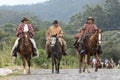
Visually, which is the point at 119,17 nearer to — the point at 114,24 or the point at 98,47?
the point at 114,24

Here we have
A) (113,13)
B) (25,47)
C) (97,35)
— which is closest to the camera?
(25,47)

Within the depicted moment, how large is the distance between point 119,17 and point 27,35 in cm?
12914

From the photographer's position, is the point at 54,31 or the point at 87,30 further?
the point at 54,31

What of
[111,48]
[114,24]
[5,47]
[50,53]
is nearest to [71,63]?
[5,47]

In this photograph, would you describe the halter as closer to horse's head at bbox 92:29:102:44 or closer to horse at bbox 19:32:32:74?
horse at bbox 19:32:32:74

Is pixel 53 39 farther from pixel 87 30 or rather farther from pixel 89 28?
pixel 89 28

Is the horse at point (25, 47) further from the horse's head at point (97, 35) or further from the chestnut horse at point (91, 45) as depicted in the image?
the horse's head at point (97, 35)

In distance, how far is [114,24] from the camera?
146m

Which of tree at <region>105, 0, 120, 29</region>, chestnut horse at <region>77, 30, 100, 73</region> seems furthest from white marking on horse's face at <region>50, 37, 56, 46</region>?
tree at <region>105, 0, 120, 29</region>

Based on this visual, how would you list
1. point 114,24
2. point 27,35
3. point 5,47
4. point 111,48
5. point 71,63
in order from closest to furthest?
A: point 27,35 < point 5,47 < point 71,63 < point 111,48 < point 114,24

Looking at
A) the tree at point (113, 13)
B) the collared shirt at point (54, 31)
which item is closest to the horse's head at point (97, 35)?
the collared shirt at point (54, 31)

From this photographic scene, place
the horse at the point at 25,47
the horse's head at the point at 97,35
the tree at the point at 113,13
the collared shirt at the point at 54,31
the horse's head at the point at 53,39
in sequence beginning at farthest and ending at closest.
A: the tree at the point at 113,13 < the collared shirt at the point at 54,31 < the horse's head at the point at 53,39 < the horse's head at the point at 97,35 < the horse at the point at 25,47

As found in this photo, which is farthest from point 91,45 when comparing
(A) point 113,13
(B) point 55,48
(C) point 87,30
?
(A) point 113,13

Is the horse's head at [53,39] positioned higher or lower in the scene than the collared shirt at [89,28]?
lower
